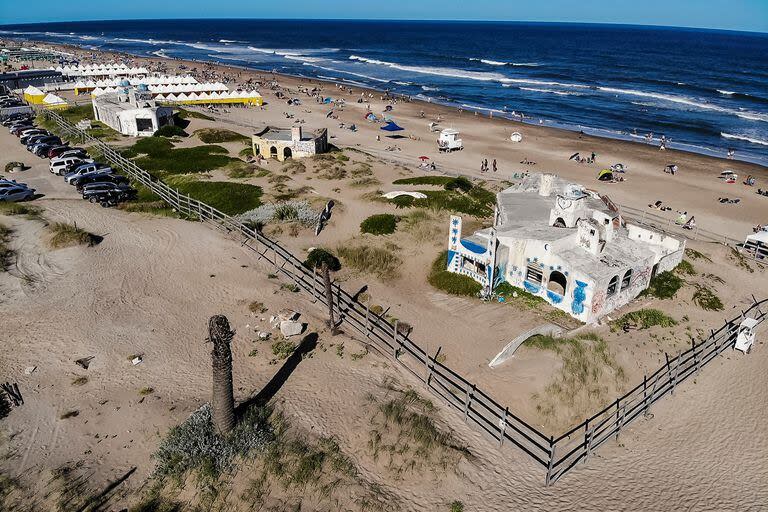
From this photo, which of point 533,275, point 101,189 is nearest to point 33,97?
point 101,189

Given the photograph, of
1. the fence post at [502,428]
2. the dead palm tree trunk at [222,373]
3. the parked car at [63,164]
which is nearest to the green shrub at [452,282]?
the fence post at [502,428]

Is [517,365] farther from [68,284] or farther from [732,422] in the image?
[68,284]

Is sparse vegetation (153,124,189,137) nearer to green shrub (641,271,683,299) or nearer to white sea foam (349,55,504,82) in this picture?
green shrub (641,271,683,299)

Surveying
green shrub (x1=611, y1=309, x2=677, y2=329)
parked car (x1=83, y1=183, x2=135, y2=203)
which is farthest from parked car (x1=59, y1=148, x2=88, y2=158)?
green shrub (x1=611, y1=309, x2=677, y2=329)

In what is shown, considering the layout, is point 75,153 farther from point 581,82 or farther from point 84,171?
point 581,82

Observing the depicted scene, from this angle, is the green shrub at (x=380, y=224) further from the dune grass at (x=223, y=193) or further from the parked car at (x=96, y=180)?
the parked car at (x=96, y=180)

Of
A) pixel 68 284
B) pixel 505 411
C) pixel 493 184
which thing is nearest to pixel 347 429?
pixel 505 411
